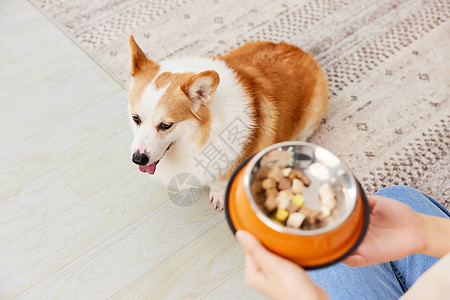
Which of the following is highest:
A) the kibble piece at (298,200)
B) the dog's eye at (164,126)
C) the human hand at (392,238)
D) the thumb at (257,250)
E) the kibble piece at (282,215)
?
the kibble piece at (298,200)

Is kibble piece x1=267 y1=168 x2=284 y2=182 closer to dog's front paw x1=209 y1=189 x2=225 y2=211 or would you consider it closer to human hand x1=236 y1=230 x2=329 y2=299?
human hand x1=236 y1=230 x2=329 y2=299

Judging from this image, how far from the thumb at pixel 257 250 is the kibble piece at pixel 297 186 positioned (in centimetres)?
12

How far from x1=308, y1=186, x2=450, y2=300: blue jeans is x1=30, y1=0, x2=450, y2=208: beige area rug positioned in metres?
0.55

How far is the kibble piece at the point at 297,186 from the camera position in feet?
2.42

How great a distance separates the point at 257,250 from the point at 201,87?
56cm

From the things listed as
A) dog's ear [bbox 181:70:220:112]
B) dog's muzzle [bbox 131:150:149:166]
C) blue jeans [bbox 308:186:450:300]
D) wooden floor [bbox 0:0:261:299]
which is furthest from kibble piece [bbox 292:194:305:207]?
wooden floor [bbox 0:0:261:299]

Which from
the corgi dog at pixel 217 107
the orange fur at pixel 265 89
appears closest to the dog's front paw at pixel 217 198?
the corgi dog at pixel 217 107

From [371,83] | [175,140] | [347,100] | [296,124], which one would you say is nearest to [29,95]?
[175,140]

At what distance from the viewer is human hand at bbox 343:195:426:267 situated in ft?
2.66

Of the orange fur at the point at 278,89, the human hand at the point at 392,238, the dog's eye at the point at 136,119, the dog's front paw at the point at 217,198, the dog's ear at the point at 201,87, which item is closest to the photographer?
the human hand at the point at 392,238

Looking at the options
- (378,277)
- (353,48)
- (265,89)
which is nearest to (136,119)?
(265,89)

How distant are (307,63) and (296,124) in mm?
233

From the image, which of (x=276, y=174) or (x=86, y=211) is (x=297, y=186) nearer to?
(x=276, y=174)

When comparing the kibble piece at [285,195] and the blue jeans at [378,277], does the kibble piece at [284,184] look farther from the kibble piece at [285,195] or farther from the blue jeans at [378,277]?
the blue jeans at [378,277]
